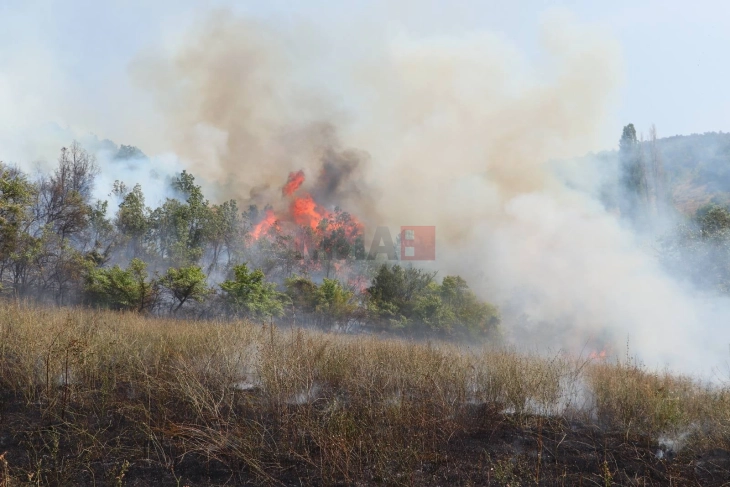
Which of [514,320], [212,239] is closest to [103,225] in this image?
[212,239]

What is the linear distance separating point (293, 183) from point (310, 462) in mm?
44078

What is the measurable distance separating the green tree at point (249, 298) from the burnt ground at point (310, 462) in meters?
11.7

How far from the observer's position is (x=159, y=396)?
4.63m

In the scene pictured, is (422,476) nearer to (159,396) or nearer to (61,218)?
(159,396)

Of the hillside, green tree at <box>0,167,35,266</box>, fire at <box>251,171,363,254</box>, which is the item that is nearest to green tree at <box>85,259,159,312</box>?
green tree at <box>0,167,35,266</box>

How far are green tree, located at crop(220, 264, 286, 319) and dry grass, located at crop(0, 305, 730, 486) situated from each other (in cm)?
943

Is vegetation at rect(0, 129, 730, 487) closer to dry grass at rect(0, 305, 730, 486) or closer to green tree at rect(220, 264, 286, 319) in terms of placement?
dry grass at rect(0, 305, 730, 486)

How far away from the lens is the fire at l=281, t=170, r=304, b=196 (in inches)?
1789

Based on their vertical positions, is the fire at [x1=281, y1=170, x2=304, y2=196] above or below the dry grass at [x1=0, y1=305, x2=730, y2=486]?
above

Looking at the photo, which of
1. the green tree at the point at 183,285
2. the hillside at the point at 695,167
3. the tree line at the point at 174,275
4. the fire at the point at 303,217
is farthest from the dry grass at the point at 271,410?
the hillside at the point at 695,167

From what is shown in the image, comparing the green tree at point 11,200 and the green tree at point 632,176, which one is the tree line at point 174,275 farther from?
the green tree at point 632,176

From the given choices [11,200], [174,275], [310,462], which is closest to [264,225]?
[174,275]

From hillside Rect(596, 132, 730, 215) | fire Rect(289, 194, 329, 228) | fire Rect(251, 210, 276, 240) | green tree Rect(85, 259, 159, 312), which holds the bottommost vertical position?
green tree Rect(85, 259, 159, 312)

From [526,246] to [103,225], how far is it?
27728 mm
